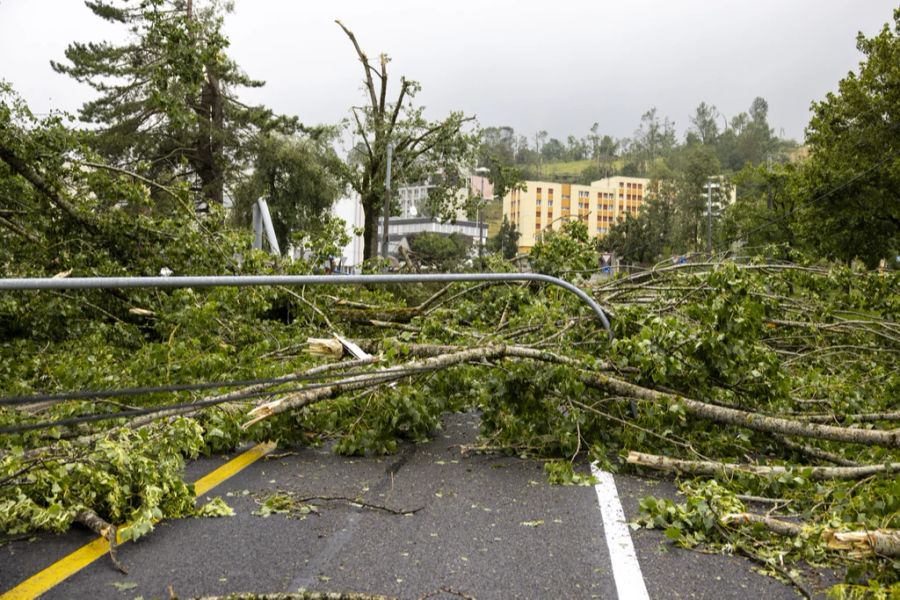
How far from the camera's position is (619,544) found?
3895 mm

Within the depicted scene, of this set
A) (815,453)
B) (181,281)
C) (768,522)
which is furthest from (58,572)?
(815,453)

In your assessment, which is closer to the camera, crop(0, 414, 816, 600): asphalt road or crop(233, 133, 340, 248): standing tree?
crop(0, 414, 816, 600): asphalt road

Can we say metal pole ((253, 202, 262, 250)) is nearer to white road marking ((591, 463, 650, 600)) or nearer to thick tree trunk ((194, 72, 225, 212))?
white road marking ((591, 463, 650, 600))

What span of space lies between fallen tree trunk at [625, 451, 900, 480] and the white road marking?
280 mm

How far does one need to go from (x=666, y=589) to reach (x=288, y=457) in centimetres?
312

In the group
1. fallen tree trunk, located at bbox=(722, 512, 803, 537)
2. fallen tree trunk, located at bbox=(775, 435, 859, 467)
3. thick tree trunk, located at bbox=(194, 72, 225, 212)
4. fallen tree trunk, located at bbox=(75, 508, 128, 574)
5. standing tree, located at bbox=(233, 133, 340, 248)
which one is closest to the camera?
fallen tree trunk, located at bbox=(75, 508, 128, 574)

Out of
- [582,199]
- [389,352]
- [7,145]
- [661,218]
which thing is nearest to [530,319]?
[389,352]

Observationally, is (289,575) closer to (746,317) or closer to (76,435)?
(76,435)

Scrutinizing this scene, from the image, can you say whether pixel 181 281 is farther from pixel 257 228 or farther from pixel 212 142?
pixel 212 142

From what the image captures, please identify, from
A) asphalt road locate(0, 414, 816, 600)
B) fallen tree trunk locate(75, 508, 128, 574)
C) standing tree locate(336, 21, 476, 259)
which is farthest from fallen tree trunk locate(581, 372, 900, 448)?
standing tree locate(336, 21, 476, 259)

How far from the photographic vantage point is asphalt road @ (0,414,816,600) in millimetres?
3281

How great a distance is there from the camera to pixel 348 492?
4.77 m

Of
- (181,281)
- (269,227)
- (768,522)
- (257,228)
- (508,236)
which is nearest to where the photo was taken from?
(181,281)

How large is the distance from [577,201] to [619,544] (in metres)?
138
